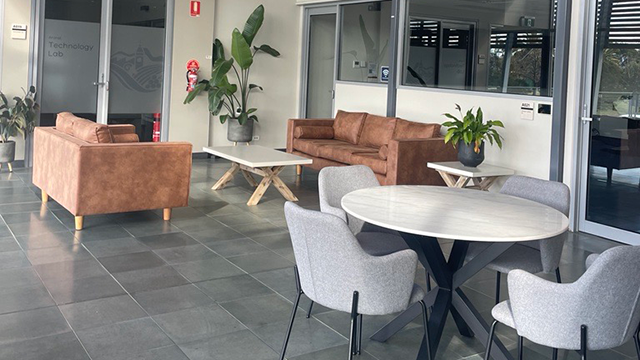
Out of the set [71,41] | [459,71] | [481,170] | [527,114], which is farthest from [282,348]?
[71,41]

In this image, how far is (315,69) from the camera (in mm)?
10844

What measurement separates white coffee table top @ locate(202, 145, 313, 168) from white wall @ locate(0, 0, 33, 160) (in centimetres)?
281

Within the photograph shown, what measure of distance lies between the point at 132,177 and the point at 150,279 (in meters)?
1.61

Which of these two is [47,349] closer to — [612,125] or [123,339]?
[123,339]

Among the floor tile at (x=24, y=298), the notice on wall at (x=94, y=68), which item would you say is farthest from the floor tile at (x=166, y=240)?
the notice on wall at (x=94, y=68)

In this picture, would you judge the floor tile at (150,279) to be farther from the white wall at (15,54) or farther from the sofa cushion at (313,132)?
the white wall at (15,54)

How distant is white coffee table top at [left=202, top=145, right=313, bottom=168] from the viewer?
689cm

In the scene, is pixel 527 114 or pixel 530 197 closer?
pixel 530 197

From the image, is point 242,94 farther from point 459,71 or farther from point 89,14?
point 459,71

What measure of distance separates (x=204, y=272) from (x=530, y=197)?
7.28 feet

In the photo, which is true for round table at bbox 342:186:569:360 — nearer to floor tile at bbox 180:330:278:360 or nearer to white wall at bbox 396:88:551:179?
floor tile at bbox 180:330:278:360

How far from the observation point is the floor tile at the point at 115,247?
199 inches

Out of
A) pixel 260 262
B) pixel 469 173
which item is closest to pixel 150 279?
pixel 260 262

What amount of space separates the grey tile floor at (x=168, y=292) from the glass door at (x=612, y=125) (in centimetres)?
29
